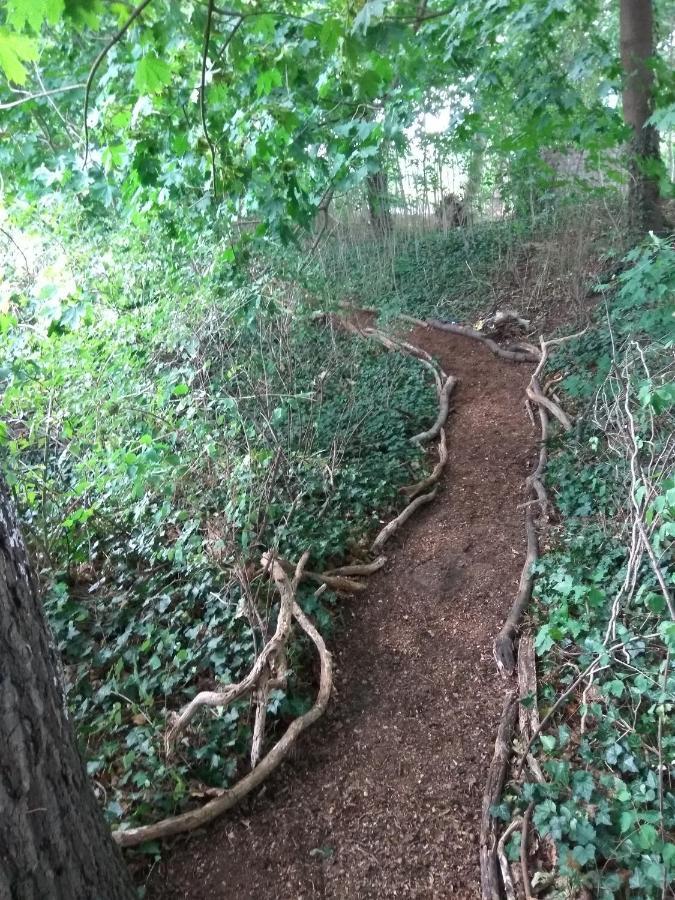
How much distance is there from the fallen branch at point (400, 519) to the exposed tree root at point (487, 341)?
3.01 meters

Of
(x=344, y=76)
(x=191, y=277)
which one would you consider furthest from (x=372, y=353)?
(x=344, y=76)

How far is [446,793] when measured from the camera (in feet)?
8.70

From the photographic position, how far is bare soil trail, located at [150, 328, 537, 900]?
2369 mm

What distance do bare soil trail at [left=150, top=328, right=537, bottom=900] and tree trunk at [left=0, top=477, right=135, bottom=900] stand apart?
1.04m

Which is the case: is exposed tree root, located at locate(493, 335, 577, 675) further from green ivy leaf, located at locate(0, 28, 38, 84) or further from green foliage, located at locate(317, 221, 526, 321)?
green ivy leaf, located at locate(0, 28, 38, 84)

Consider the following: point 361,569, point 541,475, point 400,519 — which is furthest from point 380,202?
point 361,569

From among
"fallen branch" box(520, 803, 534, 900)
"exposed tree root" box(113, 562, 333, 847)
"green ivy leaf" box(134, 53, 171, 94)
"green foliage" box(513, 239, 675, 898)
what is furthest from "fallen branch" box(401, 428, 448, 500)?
"green ivy leaf" box(134, 53, 171, 94)

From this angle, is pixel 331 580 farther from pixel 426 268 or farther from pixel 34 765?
pixel 426 268

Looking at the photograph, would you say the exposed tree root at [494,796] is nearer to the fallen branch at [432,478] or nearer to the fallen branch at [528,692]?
the fallen branch at [528,692]

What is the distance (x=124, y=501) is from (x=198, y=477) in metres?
A: 0.63

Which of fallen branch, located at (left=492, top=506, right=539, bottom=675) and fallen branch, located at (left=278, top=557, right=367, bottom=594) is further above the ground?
fallen branch, located at (left=278, top=557, right=367, bottom=594)

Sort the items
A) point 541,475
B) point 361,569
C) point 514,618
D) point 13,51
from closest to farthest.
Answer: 1. point 13,51
2. point 514,618
3. point 361,569
4. point 541,475

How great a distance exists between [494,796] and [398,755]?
0.50m

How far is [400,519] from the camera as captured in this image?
4.60 m
